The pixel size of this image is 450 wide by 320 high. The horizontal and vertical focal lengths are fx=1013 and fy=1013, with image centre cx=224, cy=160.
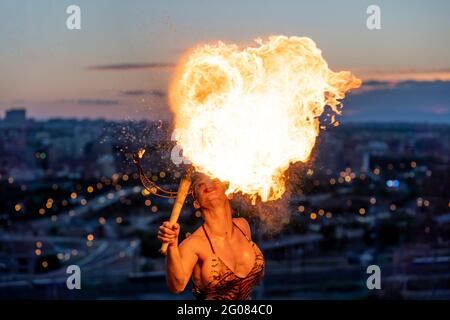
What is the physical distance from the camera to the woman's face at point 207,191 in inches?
189

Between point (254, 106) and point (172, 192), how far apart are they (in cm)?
57

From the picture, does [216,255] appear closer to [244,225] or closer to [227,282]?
[227,282]

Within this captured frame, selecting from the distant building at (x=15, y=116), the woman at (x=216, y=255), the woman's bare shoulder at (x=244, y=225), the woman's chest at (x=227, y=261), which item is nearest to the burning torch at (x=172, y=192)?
the woman at (x=216, y=255)

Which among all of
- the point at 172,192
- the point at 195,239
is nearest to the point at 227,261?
the point at 195,239

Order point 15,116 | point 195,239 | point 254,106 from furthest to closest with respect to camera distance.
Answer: point 15,116, point 254,106, point 195,239

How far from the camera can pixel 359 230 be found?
109ft

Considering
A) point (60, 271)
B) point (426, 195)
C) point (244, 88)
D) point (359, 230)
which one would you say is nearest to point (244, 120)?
point (244, 88)

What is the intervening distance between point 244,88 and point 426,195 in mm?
22026

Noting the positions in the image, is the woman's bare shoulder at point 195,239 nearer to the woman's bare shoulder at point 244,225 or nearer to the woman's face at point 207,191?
the woman's face at point 207,191

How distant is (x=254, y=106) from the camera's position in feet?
16.0

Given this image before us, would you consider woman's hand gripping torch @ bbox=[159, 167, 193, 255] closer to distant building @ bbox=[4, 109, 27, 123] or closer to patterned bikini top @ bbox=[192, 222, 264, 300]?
patterned bikini top @ bbox=[192, 222, 264, 300]

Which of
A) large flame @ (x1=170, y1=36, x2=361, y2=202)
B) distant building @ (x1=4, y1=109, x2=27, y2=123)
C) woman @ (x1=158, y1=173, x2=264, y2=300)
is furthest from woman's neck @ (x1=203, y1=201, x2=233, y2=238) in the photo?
distant building @ (x1=4, y1=109, x2=27, y2=123)
